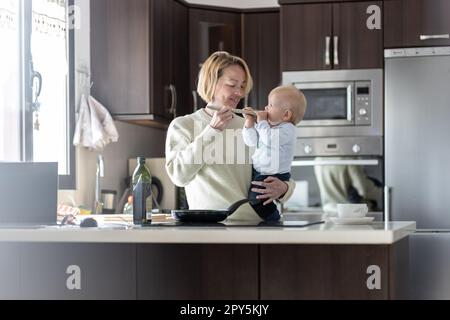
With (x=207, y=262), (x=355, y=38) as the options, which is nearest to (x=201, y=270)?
(x=207, y=262)

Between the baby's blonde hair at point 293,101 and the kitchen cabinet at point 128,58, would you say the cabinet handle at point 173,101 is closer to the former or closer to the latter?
the kitchen cabinet at point 128,58

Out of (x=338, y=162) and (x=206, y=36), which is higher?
(x=206, y=36)

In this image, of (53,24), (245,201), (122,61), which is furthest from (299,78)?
(245,201)

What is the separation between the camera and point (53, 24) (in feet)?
14.2

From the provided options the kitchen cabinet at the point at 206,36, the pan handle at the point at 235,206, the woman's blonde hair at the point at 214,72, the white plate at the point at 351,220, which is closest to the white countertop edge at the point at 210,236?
the white plate at the point at 351,220

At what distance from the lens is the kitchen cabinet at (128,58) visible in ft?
15.2

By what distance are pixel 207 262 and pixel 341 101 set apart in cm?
261

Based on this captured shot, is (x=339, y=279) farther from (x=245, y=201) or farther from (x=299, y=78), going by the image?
(x=299, y=78)

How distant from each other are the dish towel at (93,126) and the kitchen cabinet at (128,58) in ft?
0.45

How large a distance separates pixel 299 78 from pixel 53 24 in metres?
1.38

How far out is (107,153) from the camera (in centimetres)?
477

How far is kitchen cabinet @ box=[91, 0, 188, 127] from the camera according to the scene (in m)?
4.62

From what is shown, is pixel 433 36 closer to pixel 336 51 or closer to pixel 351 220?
pixel 336 51
